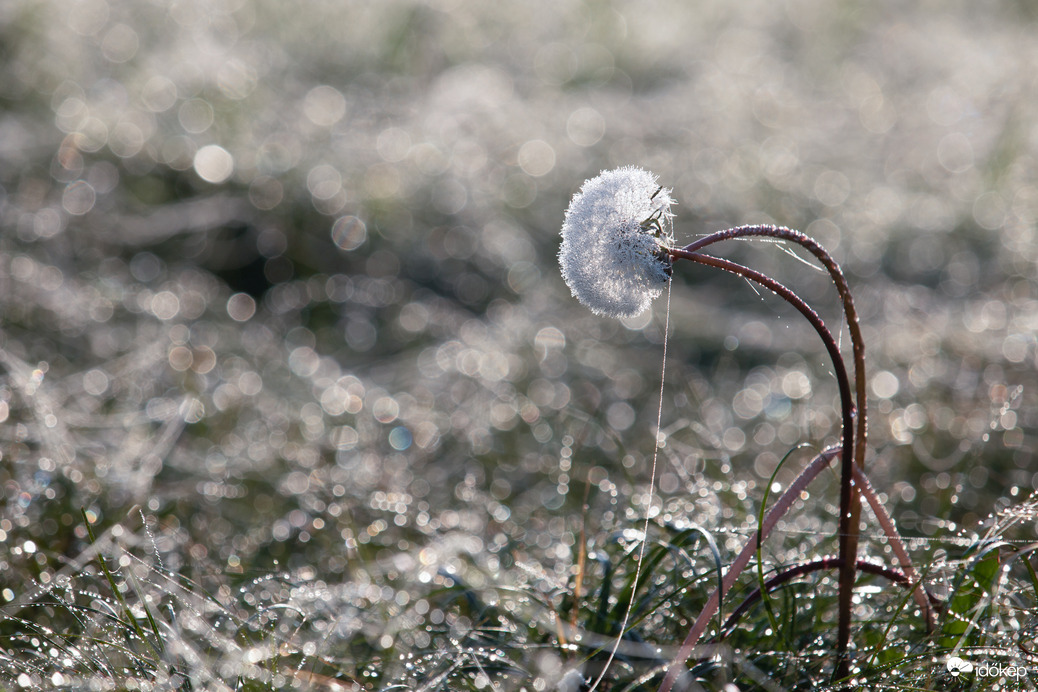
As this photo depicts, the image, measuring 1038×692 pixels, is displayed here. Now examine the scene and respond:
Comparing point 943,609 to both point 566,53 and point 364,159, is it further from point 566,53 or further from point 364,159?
point 566,53

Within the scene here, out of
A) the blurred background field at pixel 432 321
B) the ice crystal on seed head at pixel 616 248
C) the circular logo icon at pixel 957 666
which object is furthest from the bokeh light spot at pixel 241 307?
the circular logo icon at pixel 957 666

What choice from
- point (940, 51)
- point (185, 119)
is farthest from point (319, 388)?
point (940, 51)

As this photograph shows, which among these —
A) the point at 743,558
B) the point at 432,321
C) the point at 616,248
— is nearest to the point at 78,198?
the point at 432,321

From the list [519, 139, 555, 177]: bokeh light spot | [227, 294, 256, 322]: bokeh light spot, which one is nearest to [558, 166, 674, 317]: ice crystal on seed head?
[227, 294, 256, 322]: bokeh light spot

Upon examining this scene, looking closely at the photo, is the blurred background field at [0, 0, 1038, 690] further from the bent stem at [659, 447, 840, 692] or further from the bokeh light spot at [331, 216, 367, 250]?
the bent stem at [659, 447, 840, 692]

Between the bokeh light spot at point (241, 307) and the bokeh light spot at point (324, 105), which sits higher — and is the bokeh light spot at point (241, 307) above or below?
below

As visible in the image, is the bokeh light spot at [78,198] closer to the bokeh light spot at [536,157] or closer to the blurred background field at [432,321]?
the blurred background field at [432,321]
